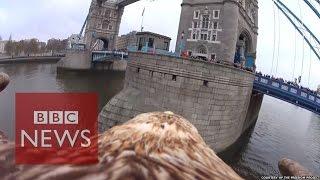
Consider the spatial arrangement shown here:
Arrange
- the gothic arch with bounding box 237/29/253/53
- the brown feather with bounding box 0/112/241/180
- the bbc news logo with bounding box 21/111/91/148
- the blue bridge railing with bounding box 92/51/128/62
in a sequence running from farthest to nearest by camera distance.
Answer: the blue bridge railing with bounding box 92/51/128/62, the gothic arch with bounding box 237/29/253/53, the bbc news logo with bounding box 21/111/91/148, the brown feather with bounding box 0/112/241/180

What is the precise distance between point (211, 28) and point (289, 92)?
9047 mm

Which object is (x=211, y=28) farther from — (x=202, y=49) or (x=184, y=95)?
(x=184, y=95)

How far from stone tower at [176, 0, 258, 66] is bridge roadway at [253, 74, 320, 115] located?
374 cm

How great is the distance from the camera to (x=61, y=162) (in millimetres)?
1152

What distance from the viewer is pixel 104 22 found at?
64.9 meters

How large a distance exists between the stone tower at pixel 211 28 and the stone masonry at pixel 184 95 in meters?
9.18

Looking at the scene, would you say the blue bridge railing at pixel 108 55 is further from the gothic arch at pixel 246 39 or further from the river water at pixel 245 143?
the gothic arch at pixel 246 39

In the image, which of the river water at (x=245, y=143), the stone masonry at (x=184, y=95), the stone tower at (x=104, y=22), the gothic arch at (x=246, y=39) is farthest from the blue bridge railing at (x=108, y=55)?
the stone masonry at (x=184, y=95)

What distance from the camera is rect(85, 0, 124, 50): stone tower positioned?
63656mm

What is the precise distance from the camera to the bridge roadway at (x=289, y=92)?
25969mm

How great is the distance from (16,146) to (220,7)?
1191 inches

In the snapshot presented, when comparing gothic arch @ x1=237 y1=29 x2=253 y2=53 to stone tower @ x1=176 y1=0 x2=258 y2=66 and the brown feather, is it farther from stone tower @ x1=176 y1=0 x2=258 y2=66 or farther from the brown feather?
the brown feather

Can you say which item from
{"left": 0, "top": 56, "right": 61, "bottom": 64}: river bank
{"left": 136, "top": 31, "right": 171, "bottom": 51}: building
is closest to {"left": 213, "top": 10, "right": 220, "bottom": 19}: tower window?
{"left": 136, "top": 31, "right": 171, "bottom": 51}: building

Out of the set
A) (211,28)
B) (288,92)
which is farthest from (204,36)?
(288,92)
